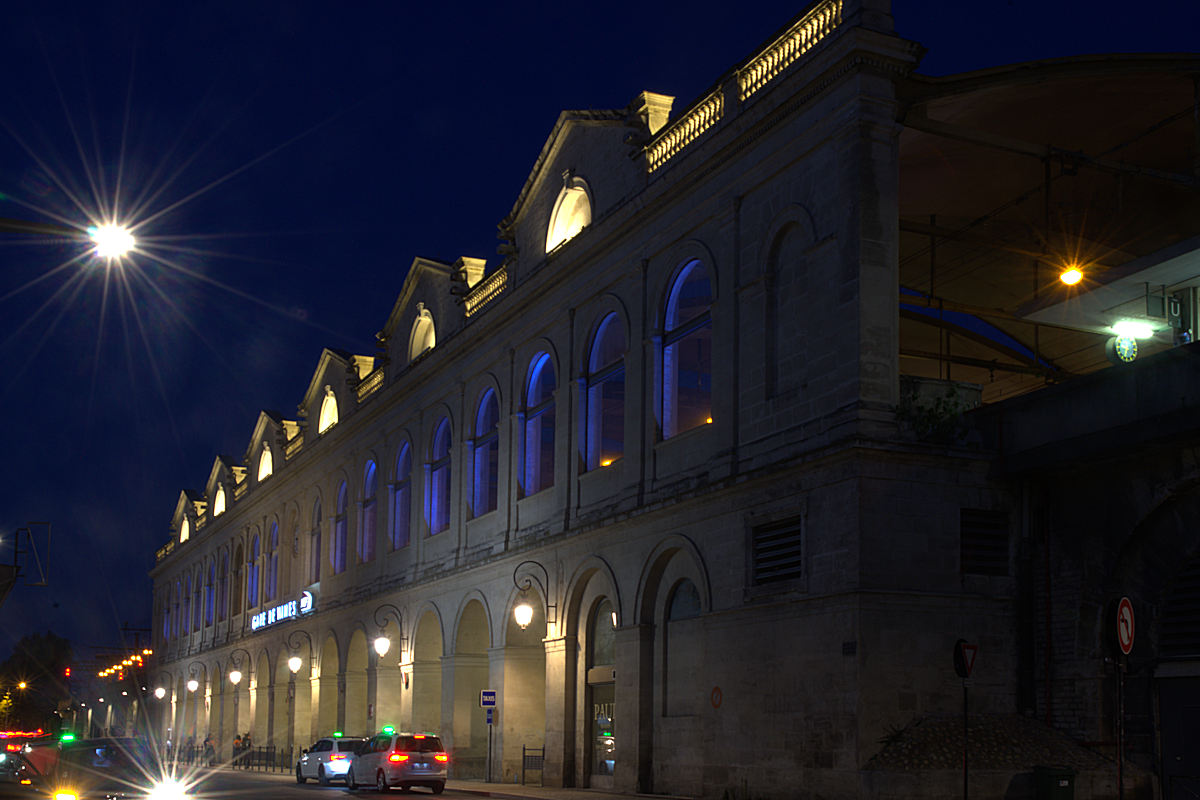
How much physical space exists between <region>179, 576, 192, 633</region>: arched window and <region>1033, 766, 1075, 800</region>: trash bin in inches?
3076

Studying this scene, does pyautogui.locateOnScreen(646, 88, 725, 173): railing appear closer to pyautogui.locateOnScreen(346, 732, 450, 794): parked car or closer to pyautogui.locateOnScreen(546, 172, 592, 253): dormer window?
pyautogui.locateOnScreen(546, 172, 592, 253): dormer window

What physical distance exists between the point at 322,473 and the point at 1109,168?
1644 inches

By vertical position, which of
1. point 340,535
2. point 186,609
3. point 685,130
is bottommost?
point 186,609

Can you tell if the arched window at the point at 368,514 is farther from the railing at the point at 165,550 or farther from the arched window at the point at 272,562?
the railing at the point at 165,550

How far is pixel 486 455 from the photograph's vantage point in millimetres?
45094

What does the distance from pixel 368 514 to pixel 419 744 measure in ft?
67.4

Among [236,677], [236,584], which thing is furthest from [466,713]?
[236,584]

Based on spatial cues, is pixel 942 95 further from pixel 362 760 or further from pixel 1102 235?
pixel 362 760

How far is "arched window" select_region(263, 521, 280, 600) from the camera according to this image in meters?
70.4

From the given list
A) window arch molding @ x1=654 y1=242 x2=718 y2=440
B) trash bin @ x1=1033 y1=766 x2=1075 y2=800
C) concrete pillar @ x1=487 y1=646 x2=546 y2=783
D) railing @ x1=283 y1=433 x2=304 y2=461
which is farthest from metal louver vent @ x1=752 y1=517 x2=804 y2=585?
railing @ x1=283 y1=433 x2=304 y2=461

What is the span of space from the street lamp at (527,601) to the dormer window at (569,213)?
8940 mm

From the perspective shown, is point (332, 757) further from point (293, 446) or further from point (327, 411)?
point (293, 446)

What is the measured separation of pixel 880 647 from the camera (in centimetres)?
2450

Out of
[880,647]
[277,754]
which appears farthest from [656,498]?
[277,754]
